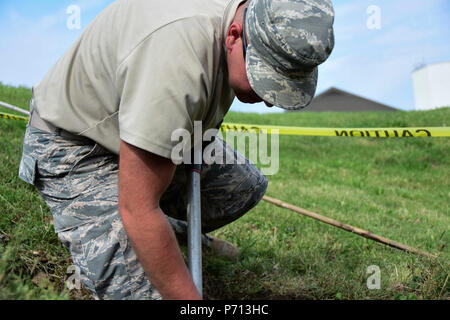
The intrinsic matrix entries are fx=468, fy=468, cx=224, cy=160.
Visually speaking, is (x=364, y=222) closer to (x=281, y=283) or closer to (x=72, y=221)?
(x=281, y=283)

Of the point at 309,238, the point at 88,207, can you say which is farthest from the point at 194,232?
the point at 309,238

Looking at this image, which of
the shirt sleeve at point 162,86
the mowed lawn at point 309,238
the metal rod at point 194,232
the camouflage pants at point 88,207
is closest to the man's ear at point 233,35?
Result: the shirt sleeve at point 162,86

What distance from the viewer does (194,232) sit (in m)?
2.20

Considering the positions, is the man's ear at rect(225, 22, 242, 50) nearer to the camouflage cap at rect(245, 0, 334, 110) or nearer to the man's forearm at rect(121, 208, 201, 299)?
the camouflage cap at rect(245, 0, 334, 110)

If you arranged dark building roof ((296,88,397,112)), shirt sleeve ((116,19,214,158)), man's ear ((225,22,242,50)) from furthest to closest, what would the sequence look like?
dark building roof ((296,88,397,112)) → man's ear ((225,22,242,50)) → shirt sleeve ((116,19,214,158))

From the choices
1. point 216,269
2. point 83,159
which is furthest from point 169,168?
point 216,269

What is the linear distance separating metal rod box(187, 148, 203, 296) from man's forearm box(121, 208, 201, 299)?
193 millimetres

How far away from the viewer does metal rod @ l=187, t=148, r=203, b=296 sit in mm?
2080

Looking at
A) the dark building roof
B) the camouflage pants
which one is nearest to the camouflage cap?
the camouflage pants

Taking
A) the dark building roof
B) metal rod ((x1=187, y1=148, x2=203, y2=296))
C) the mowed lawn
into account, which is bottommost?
the dark building roof

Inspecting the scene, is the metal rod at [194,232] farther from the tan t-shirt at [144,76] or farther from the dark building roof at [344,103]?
the dark building roof at [344,103]

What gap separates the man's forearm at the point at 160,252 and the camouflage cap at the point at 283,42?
2.26 feet

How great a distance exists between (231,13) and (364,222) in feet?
11.1

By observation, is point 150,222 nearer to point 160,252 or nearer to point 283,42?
point 160,252
